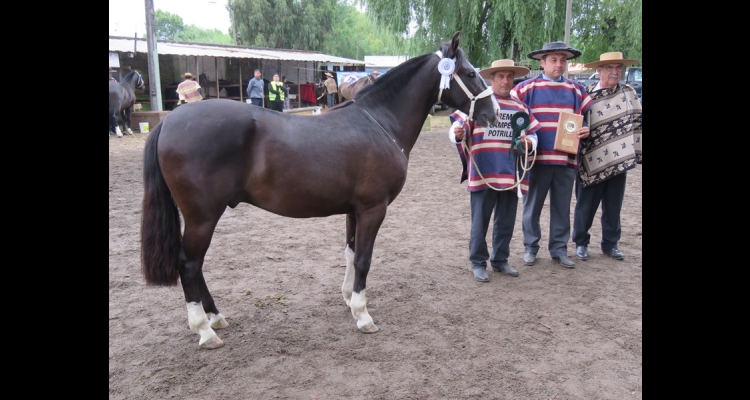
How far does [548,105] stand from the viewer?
4547mm

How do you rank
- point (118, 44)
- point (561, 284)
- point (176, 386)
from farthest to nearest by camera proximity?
point (118, 44) < point (561, 284) < point (176, 386)

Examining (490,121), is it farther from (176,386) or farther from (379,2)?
(379,2)

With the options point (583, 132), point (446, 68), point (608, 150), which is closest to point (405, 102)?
point (446, 68)

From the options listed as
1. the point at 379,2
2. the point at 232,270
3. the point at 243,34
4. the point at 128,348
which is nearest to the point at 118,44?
the point at 379,2

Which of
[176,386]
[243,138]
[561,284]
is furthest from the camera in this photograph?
[561,284]

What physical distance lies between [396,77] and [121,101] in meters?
13.1

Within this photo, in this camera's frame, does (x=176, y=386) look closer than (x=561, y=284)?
Yes

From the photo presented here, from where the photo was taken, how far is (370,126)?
3.54 metres

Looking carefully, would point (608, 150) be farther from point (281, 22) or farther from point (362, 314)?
point (281, 22)

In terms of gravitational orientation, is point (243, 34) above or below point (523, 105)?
above

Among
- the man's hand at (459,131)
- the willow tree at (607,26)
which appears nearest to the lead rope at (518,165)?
the man's hand at (459,131)

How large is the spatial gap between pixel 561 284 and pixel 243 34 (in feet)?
128

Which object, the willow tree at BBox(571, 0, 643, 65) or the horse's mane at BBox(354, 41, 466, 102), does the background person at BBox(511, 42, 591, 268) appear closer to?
the horse's mane at BBox(354, 41, 466, 102)
